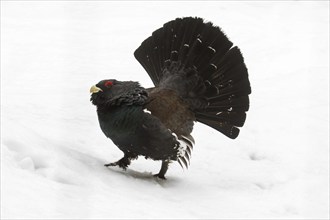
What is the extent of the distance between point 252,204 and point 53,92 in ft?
13.1

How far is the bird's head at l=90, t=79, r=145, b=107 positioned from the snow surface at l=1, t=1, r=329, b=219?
0.59m

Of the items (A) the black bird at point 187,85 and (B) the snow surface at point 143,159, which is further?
(A) the black bird at point 187,85

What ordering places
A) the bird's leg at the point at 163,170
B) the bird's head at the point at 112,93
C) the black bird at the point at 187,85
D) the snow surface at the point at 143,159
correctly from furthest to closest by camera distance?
the bird's leg at the point at 163,170, the black bird at the point at 187,85, the bird's head at the point at 112,93, the snow surface at the point at 143,159

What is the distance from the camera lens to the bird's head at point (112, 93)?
6.46 m

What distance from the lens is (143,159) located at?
7.79m

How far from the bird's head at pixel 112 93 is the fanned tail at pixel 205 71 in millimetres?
797

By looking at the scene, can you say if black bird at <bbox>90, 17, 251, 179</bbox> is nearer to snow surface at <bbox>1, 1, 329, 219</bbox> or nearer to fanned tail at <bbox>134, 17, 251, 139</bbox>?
fanned tail at <bbox>134, 17, 251, 139</bbox>

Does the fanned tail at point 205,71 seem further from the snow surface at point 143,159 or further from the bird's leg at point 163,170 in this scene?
the bird's leg at point 163,170

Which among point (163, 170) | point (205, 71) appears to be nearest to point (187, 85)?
point (205, 71)

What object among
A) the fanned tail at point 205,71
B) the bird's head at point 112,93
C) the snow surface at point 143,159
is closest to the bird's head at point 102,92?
the bird's head at point 112,93

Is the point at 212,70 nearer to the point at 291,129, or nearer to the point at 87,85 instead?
the point at 291,129

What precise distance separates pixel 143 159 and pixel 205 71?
1269 millimetres

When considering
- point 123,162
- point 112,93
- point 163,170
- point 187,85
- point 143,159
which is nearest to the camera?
point 112,93

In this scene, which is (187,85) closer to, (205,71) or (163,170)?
(205,71)
